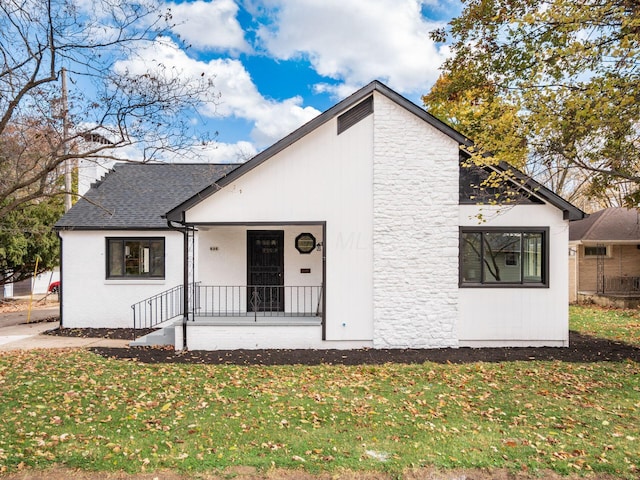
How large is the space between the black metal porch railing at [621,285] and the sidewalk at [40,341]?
20.9 m

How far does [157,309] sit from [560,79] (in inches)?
478

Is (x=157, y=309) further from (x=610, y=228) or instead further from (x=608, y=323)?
(x=610, y=228)

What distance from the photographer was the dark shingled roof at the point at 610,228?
1914cm

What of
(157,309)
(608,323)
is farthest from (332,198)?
(608,323)

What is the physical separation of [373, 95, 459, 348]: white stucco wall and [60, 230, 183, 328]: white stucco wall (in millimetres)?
7048

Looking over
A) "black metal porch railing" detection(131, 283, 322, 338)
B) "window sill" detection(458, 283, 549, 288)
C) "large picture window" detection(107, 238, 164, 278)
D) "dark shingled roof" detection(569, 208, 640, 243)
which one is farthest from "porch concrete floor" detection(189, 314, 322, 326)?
"dark shingled roof" detection(569, 208, 640, 243)

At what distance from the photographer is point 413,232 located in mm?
9852

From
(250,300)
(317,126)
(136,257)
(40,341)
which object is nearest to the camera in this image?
(317,126)

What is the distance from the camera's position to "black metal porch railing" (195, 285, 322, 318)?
37.5 feet

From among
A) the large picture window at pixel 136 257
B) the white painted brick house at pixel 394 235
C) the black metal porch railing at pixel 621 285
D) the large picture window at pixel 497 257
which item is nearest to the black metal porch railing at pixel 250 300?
the white painted brick house at pixel 394 235

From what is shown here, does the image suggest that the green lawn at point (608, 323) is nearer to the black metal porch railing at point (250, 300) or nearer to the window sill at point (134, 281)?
the black metal porch railing at point (250, 300)

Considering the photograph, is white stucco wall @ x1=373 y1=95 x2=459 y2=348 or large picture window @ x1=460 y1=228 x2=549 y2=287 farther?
large picture window @ x1=460 y1=228 x2=549 y2=287

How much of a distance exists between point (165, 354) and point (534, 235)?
29.7 ft

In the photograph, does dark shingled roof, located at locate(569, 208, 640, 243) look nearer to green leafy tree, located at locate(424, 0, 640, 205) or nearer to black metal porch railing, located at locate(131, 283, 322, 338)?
green leafy tree, located at locate(424, 0, 640, 205)
